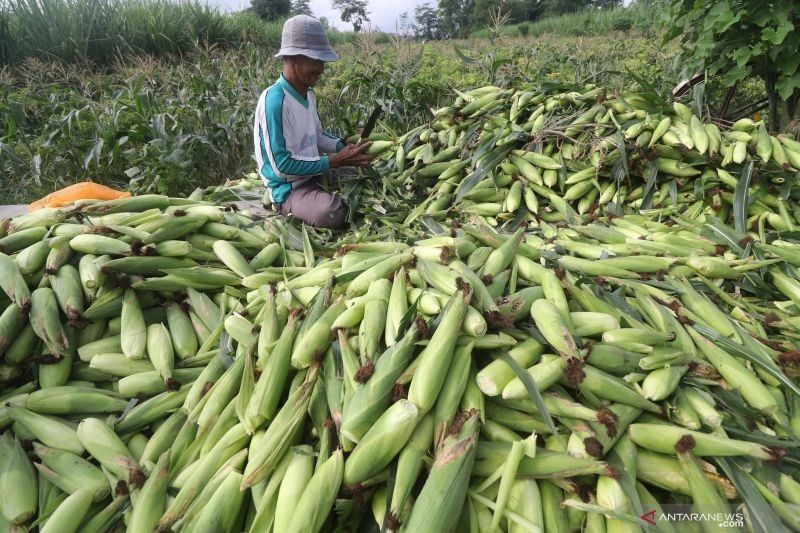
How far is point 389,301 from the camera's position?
4.83 feet

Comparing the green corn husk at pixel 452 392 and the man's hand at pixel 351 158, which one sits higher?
the man's hand at pixel 351 158

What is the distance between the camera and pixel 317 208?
3.40 meters

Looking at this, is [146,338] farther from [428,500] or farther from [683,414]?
[683,414]

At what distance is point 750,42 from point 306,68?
339cm

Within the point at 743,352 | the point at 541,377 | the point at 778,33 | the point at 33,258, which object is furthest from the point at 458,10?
the point at 541,377

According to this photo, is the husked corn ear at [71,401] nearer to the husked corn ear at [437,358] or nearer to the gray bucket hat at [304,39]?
the husked corn ear at [437,358]

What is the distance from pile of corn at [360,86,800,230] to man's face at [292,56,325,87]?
3.27 feet

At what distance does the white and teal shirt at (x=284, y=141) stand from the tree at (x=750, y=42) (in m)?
3.04

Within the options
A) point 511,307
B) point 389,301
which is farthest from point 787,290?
point 389,301

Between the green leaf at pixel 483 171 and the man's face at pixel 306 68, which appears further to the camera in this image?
the man's face at pixel 306 68

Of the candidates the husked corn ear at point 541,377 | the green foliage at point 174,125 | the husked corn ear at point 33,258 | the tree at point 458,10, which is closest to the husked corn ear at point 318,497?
the husked corn ear at point 541,377

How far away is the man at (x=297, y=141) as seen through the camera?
11.2 feet

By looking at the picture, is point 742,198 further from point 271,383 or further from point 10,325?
point 10,325

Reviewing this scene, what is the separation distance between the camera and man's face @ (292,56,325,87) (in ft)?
11.4
